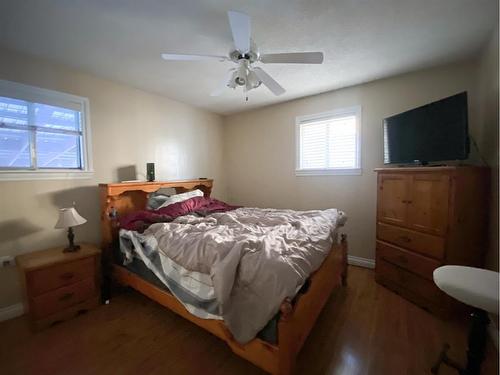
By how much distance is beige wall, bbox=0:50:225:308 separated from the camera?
207 centimetres

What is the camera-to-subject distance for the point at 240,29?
1.42m

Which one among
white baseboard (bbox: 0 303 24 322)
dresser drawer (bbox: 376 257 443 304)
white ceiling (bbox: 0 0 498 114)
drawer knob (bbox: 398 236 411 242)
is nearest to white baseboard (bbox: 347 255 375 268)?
dresser drawer (bbox: 376 257 443 304)

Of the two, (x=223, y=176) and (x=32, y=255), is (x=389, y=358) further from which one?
(x=223, y=176)

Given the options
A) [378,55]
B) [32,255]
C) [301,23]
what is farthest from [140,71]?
[378,55]

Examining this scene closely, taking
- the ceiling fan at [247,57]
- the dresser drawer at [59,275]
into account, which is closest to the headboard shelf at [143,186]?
the dresser drawer at [59,275]

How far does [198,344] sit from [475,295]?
1779mm

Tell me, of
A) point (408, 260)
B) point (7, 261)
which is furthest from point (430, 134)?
point (7, 261)

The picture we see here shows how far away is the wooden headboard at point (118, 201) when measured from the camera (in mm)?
2393

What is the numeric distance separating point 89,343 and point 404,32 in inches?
143

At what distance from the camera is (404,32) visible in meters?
1.86

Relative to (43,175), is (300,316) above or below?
below

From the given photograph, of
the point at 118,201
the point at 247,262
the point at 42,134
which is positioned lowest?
the point at 247,262

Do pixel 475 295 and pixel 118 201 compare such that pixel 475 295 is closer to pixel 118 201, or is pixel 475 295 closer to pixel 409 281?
pixel 409 281

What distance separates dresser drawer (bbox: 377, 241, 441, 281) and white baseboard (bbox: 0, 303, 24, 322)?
3.75 metres
